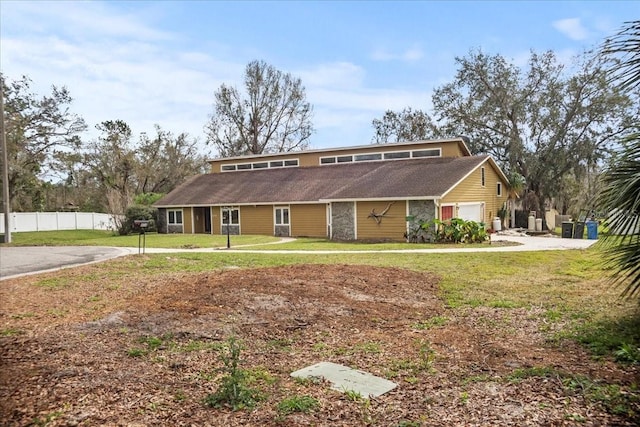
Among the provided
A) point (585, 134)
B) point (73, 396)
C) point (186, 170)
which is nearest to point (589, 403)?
point (73, 396)

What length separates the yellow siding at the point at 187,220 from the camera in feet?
97.2

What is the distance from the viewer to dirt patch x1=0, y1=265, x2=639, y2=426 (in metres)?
3.49

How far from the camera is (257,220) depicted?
27.0m

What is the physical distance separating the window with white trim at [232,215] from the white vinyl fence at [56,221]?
34.2ft

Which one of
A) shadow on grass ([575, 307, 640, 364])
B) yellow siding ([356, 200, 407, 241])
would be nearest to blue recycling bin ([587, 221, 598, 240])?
yellow siding ([356, 200, 407, 241])

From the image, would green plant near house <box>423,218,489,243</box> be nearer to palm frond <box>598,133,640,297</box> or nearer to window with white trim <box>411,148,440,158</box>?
window with white trim <box>411,148,440,158</box>

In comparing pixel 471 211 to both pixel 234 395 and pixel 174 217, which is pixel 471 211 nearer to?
pixel 174 217

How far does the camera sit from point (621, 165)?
5348 mm

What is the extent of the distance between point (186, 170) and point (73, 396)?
43.1m

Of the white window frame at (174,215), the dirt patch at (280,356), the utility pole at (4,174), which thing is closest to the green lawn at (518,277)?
the dirt patch at (280,356)

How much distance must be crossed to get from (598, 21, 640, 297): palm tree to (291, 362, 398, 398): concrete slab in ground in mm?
3062

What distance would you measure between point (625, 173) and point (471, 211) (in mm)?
19642

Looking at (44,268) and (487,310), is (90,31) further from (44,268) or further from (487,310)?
(487,310)

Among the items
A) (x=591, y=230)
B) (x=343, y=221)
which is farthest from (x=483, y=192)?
(x=343, y=221)
